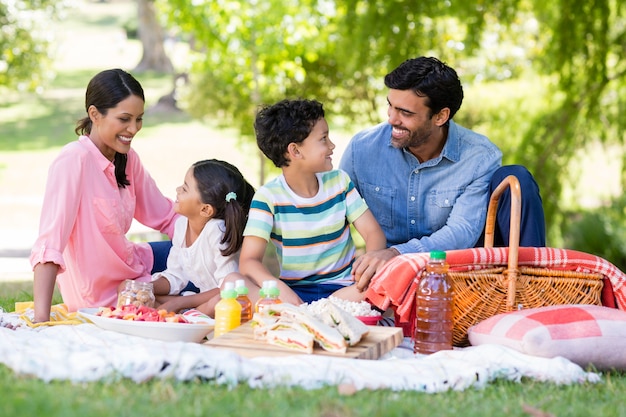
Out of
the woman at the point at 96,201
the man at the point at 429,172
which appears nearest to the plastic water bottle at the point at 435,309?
the man at the point at 429,172

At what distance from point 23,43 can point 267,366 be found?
10.9 metres

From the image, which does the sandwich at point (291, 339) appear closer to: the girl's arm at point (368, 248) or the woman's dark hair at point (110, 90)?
the girl's arm at point (368, 248)

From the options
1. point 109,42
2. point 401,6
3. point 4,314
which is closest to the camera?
point 4,314

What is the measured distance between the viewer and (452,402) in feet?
10.4

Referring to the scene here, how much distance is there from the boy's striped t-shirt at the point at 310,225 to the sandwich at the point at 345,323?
72 cm

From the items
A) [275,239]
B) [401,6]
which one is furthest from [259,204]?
[401,6]

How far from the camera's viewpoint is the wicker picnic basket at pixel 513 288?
407 centimetres

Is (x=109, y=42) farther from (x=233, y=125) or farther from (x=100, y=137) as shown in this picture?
(x=100, y=137)

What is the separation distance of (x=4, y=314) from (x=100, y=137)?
0.95 metres

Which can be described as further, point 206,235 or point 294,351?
point 206,235

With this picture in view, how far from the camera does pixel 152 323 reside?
3.90 m

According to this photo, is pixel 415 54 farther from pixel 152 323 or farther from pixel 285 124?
pixel 152 323

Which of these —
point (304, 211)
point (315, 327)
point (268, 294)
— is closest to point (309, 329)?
point (315, 327)

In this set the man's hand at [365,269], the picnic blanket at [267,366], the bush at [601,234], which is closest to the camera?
the picnic blanket at [267,366]
